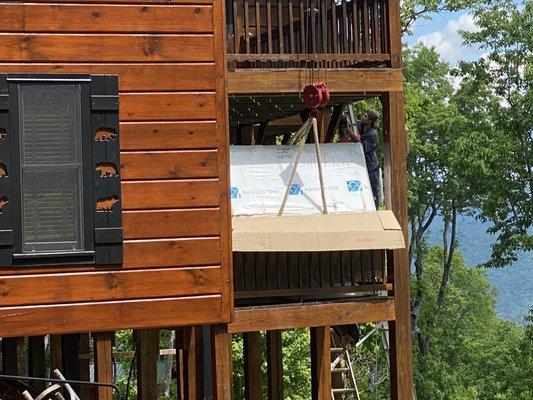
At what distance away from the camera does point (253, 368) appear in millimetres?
18656

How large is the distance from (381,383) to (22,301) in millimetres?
30781

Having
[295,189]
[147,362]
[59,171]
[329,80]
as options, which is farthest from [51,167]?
[147,362]

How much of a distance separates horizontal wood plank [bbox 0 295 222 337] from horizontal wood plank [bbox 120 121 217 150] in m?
1.43

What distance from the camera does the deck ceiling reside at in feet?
46.4

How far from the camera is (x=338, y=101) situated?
49.1ft

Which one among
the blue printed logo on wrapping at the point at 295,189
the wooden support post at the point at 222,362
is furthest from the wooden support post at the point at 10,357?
the blue printed logo on wrapping at the point at 295,189

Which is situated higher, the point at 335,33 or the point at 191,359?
the point at 335,33

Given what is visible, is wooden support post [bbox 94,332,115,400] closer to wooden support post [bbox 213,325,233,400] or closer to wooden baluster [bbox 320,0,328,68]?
wooden support post [bbox 213,325,233,400]

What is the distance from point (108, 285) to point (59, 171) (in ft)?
3.69

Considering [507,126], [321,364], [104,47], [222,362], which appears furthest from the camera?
[507,126]

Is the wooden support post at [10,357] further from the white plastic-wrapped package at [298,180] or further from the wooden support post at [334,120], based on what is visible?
the wooden support post at [334,120]

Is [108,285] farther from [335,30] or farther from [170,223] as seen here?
[335,30]

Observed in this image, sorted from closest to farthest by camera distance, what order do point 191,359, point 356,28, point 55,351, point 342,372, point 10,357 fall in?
1. point 191,359
2. point 356,28
3. point 10,357
4. point 55,351
5. point 342,372

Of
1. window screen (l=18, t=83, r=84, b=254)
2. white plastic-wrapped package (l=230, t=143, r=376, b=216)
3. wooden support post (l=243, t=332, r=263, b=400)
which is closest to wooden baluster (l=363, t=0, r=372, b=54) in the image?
white plastic-wrapped package (l=230, t=143, r=376, b=216)
